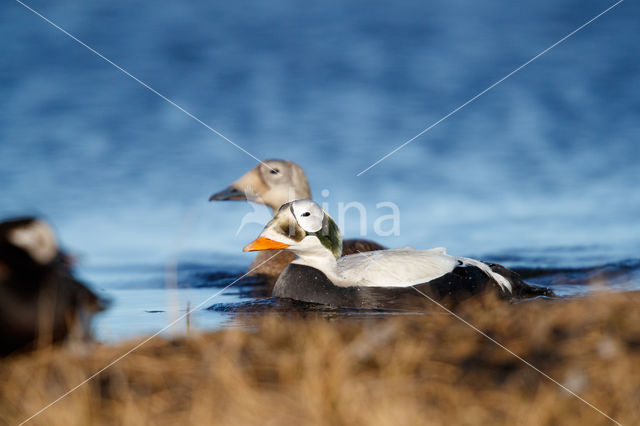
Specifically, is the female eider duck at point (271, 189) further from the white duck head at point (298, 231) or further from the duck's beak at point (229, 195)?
the white duck head at point (298, 231)

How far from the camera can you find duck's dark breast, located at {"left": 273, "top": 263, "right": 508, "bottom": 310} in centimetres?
645

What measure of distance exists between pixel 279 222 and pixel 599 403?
14.4ft

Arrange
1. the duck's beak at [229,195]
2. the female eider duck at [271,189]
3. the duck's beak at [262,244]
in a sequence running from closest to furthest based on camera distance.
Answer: the duck's beak at [262,244]
the duck's beak at [229,195]
the female eider duck at [271,189]

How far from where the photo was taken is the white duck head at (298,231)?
650 cm

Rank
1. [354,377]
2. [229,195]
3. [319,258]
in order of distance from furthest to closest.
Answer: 1. [229,195]
2. [319,258]
3. [354,377]

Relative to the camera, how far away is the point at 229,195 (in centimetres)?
1074

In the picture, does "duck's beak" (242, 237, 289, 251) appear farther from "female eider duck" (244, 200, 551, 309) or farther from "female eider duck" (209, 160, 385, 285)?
"female eider duck" (209, 160, 385, 285)

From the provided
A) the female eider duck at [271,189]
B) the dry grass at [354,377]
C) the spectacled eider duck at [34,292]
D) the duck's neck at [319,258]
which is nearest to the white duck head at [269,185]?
the female eider duck at [271,189]

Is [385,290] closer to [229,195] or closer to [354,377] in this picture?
[354,377]

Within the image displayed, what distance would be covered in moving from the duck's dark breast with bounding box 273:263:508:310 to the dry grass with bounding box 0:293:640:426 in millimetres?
2601

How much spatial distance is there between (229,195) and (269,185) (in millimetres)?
757

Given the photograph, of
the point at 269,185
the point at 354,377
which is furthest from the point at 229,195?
the point at 354,377

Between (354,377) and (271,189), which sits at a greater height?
(271,189)

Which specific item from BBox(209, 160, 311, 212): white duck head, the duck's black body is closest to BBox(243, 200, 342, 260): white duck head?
the duck's black body
